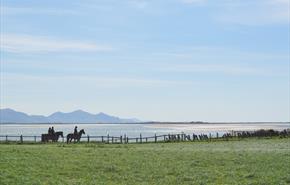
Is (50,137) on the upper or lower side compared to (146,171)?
upper

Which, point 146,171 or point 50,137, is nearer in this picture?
point 146,171

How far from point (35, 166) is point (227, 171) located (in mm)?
9673

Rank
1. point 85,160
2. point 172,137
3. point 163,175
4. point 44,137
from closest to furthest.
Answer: point 163,175, point 85,160, point 44,137, point 172,137

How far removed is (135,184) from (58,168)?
629 centimetres

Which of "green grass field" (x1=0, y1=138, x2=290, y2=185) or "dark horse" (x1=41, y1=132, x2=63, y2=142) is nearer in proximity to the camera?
"green grass field" (x1=0, y1=138, x2=290, y2=185)

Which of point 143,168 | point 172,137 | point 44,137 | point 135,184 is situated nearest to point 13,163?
point 143,168

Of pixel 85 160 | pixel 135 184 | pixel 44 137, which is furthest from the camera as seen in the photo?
pixel 44 137

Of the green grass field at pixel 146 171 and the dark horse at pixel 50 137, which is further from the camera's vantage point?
the dark horse at pixel 50 137

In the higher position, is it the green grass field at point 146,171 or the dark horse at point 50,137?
the dark horse at point 50,137

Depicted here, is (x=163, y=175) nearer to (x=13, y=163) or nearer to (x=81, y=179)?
(x=81, y=179)

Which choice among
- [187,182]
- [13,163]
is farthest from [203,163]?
[13,163]

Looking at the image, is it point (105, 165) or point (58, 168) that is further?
point (105, 165)

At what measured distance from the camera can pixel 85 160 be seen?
3247cm

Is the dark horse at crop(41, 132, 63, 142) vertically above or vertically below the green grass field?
above
